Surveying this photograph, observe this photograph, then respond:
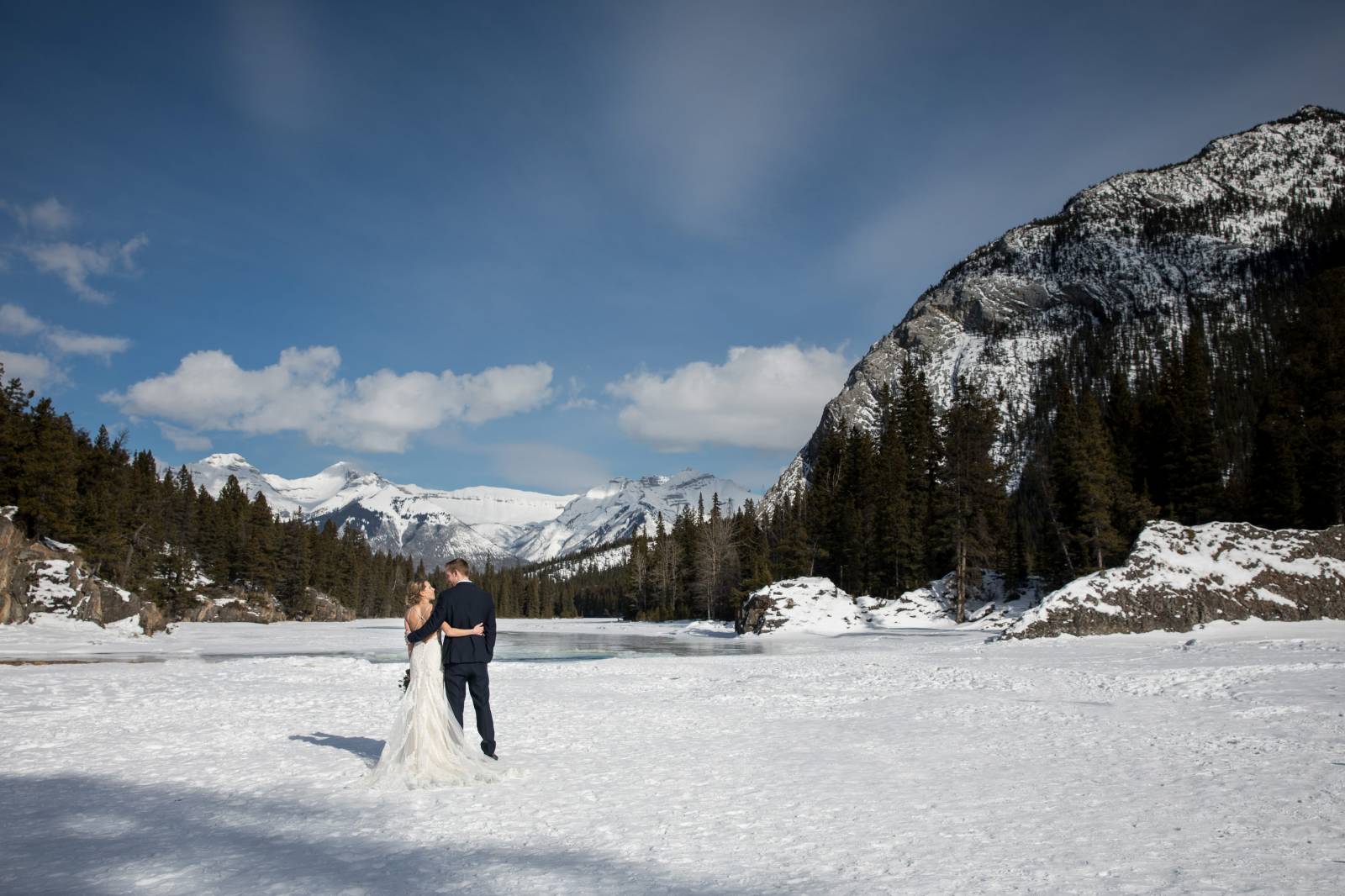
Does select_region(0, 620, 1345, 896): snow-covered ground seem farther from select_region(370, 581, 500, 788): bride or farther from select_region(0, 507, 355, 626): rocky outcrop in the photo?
select_region(0, 507, 355, 626): rocky outcrop

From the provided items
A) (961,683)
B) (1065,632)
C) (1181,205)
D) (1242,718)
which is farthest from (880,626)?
(1181,205)

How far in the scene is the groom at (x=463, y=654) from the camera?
877 cm

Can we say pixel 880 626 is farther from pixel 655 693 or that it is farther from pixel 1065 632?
pixel 655 693

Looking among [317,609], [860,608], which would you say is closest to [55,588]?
[860,608]

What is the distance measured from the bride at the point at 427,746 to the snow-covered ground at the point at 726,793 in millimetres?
540

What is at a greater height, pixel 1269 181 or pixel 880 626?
pixel 1269 181

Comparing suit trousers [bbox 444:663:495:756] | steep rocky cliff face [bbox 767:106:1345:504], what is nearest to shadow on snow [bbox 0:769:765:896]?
suit trousers [bbox 444:663:495:756]

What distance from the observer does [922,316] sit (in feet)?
637

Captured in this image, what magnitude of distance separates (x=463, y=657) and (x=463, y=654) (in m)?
0.04

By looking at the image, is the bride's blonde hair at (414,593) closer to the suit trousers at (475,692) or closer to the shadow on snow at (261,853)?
the suit trousers at (475,692)

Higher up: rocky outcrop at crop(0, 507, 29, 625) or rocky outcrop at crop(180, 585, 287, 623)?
rocky outcrop at crop(0, 507, 29, 625)

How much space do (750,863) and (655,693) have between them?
11.1 meters

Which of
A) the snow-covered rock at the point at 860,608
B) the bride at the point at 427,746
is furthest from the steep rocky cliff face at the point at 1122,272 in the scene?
the bride at the point at 427,746

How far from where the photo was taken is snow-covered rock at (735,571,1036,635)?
150 feet
